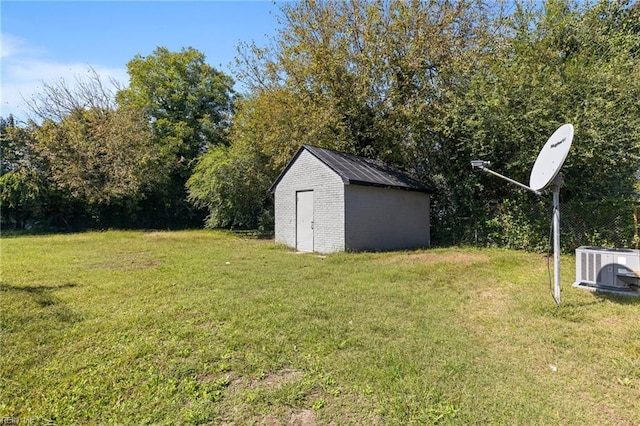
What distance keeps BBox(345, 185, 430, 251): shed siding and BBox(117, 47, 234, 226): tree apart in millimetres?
15887

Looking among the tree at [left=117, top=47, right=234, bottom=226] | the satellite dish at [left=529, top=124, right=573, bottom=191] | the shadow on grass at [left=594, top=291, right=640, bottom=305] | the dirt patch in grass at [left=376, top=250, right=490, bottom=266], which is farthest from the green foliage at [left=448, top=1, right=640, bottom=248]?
the tree at [left=117, top=47, right=234, bottom=226]

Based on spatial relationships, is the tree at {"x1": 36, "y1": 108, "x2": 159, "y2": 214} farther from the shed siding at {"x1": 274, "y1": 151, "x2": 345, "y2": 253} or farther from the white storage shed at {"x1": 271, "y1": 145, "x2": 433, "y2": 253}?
the shed siding at {"x1": 274, "y1": 151, "x2": 345, "y2": 253}

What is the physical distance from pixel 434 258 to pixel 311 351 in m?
6.84

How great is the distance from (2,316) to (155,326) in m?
2.03

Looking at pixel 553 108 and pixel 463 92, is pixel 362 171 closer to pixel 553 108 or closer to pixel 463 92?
pixel 463 92

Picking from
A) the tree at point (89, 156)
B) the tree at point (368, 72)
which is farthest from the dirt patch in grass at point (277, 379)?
the tree at point (89, 156)

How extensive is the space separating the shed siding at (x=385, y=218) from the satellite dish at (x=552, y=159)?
567 cm

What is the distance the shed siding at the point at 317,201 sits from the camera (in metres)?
10.9

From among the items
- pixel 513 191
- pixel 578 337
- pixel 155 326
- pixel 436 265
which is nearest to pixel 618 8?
pixel 513 191

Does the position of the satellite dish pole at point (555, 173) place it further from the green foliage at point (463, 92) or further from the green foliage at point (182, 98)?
the green foliage at point (182, 98)

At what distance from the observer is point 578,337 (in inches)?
164

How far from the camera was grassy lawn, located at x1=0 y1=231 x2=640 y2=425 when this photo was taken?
2711 millimetres

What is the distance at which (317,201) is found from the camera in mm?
11477

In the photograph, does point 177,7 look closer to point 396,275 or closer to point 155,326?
point 155,326
